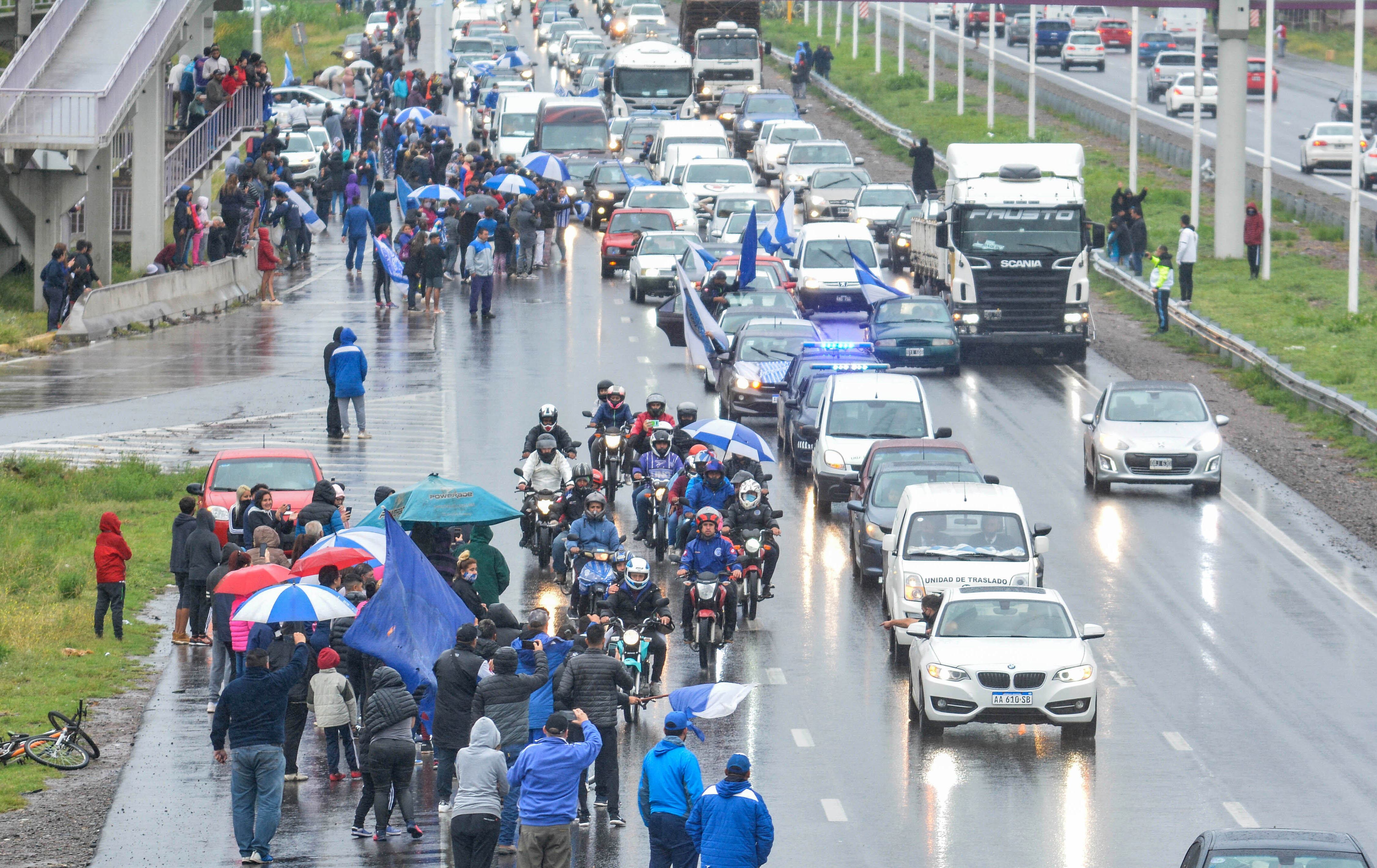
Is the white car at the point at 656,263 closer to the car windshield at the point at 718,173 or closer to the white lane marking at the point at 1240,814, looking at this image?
the car windshield at the point at 718,173

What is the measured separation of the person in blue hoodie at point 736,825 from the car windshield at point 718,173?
42.6 metres

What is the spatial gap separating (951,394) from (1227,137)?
1653cm

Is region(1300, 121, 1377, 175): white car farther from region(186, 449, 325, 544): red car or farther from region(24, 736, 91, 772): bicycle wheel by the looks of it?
region(24, 736, 91, 772): bicycle wheel

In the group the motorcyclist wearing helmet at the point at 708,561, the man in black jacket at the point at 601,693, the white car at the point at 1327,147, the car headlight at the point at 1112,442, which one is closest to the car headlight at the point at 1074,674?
the motorcyclist wearing helmet at the point at 708,561

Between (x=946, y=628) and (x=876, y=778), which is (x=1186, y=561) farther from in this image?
(x=876, y=778)

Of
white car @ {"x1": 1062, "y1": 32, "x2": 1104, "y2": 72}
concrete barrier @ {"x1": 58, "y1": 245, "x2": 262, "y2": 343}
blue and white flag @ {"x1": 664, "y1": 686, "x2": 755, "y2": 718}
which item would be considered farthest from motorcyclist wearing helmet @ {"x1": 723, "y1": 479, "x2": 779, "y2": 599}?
white car @ {"x1": 1062, "y1": 32, "x2": 1104, "y2": 72}

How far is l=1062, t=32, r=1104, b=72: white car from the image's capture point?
8800 cm

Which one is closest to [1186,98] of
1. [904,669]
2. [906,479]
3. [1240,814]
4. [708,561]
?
[906,479]

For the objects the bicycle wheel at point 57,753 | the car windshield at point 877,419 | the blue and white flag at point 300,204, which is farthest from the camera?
the blue and white flag at point 300,204

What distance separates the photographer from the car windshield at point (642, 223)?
4819 centimetres

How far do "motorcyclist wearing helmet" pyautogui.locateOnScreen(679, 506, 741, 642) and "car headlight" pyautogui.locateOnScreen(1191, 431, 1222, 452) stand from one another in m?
10.2

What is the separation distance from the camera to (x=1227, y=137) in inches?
1951

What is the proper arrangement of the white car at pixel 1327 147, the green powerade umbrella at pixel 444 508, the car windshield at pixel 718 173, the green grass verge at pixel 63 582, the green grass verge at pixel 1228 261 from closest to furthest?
the green grass verge at pixel 63 582, the green powerade umbrella at pixel 444 508, the green grass verge at pixel 1228 261, the car windshield at pixel 718 173, the white car at pixel 1327 147

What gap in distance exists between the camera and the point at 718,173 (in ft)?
181
